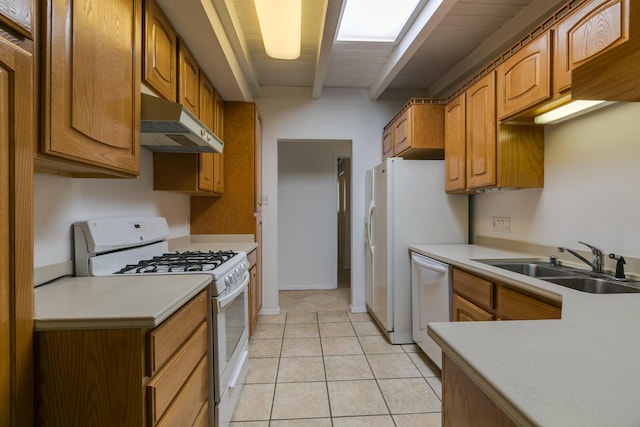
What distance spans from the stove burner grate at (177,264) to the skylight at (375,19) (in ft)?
6.03

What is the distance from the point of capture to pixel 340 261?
6.04 meters

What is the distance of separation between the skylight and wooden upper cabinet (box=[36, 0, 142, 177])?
1.36 meters

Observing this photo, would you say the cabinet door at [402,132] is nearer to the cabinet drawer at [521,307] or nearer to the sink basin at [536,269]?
the sink basin at [536,269]

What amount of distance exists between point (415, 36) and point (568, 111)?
1.10 metres

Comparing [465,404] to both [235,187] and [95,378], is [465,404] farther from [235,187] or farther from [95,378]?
[235,187]

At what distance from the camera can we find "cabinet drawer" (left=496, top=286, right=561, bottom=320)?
47.1 inches

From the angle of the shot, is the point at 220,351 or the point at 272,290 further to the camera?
the point at 272,290

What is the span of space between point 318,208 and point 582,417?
394cm

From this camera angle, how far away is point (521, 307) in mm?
1341

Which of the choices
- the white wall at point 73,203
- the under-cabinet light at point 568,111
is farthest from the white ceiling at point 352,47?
the white wall at point 73,203

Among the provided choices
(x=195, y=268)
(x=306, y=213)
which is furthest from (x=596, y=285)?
(x=306, y=213)

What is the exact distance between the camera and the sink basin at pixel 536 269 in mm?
1620

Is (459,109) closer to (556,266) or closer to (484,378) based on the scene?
(556,266)

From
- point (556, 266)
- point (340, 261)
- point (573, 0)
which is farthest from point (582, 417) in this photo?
point (340, 261)
